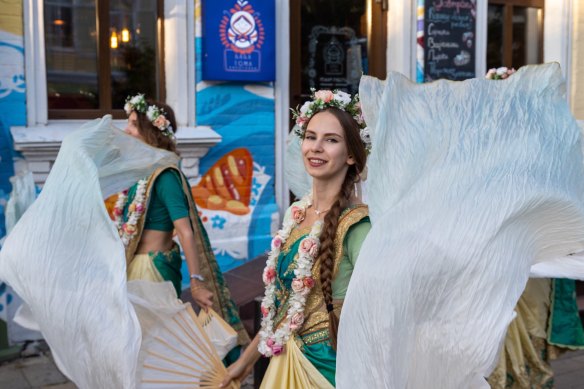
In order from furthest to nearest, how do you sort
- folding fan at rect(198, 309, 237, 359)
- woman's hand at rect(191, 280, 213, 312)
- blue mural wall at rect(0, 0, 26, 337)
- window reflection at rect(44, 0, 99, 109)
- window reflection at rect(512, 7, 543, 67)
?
window reflection at rect(512, 7, 543, 67) < window reflection at rect(44, 0, 99, 109) < blue mural wall at rect(0, 0, 26, 337) < woman's hand at rect(191, 280, 213, 312) < folding fan at rect(198, 309, 237, 359)

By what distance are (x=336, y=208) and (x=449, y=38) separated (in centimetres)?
592

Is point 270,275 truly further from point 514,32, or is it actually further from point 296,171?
point 514,32

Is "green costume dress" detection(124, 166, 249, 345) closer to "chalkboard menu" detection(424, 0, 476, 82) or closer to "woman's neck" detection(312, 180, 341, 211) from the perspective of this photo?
"woman's neck" detection(312, 180, 341, 211)

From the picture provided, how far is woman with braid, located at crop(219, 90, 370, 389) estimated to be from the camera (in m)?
2.51

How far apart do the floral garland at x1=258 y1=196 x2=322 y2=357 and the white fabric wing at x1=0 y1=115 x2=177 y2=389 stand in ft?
1.55

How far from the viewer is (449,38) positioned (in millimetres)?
8039

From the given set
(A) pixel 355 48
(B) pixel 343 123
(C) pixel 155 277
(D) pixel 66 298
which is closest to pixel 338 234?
(B) pixel 343 123

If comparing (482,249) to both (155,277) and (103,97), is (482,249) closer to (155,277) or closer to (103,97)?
(155,277)

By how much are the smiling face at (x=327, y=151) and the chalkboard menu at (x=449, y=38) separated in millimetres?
5550

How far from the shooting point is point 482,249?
171 cm

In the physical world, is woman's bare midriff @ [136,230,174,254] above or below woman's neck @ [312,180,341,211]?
below

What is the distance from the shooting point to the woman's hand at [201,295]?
12.5 feet

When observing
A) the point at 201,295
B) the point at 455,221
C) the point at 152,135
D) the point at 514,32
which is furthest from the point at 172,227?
the point at 514,32

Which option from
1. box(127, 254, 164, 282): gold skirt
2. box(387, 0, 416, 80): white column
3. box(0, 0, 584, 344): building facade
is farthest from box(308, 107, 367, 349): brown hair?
Answer: box(387, 0, 416, 80): white column
